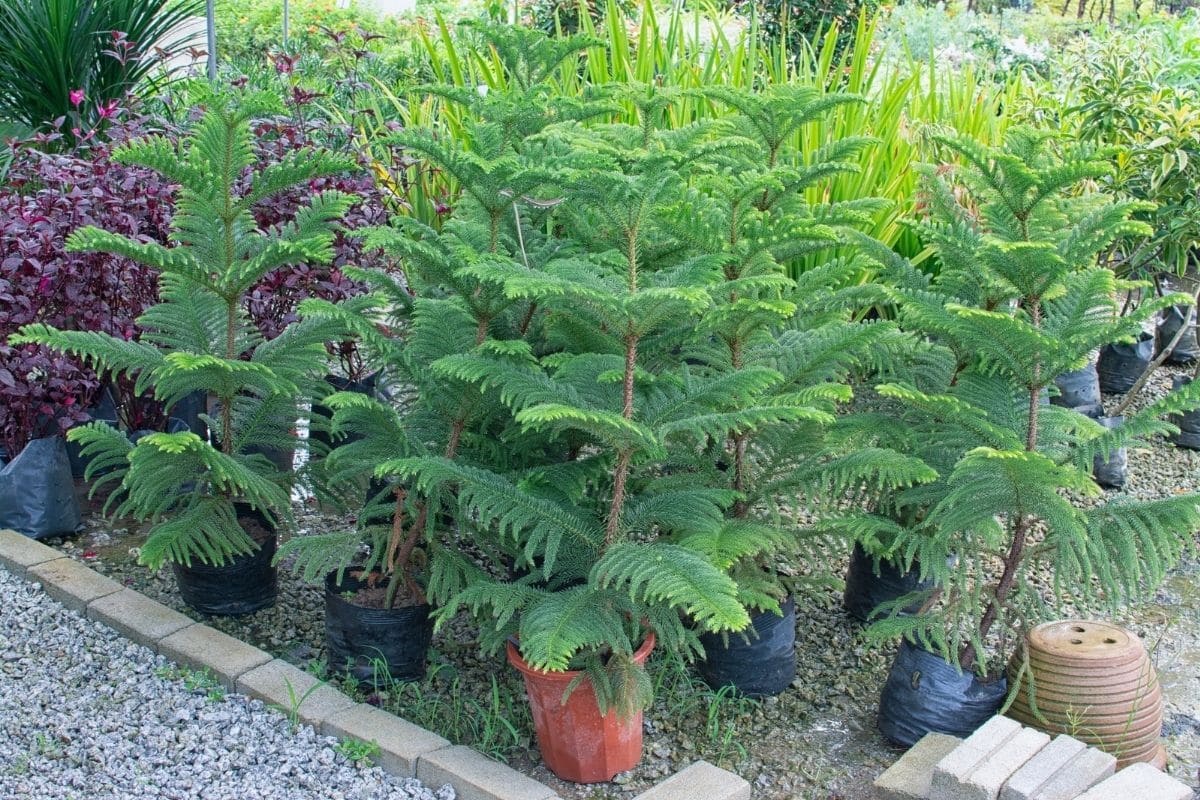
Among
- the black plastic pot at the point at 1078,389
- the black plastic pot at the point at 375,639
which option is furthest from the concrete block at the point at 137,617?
the black plastic pot at the point at 1078,389

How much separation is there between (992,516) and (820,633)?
3.06 feet

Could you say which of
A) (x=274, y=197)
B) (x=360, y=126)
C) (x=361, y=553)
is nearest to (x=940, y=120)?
(x=360, y=126)

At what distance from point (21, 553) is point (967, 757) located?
2925 millimetres

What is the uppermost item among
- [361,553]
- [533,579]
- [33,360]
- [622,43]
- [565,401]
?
[622,43]

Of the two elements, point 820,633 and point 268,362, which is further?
point 820,633

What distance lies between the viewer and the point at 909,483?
274cm

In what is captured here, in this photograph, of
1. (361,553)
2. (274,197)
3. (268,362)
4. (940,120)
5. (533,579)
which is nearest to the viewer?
(533,579)

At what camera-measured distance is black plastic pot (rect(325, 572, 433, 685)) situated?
124 inches

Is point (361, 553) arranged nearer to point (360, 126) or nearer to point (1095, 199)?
point (1095, 199)

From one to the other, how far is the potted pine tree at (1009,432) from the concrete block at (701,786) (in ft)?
1.80

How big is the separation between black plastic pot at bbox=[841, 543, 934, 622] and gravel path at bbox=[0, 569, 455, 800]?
1.55 metres

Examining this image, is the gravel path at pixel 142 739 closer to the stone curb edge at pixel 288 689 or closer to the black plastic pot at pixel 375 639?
the stone curb edge at pixel 288 689

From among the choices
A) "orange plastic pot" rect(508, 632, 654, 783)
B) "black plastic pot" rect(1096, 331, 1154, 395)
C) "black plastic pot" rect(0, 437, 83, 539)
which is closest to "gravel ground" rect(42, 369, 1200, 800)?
"orange plastic pot" rect(508, 632, 654, 783)

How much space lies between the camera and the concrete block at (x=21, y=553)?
372 centimetres
